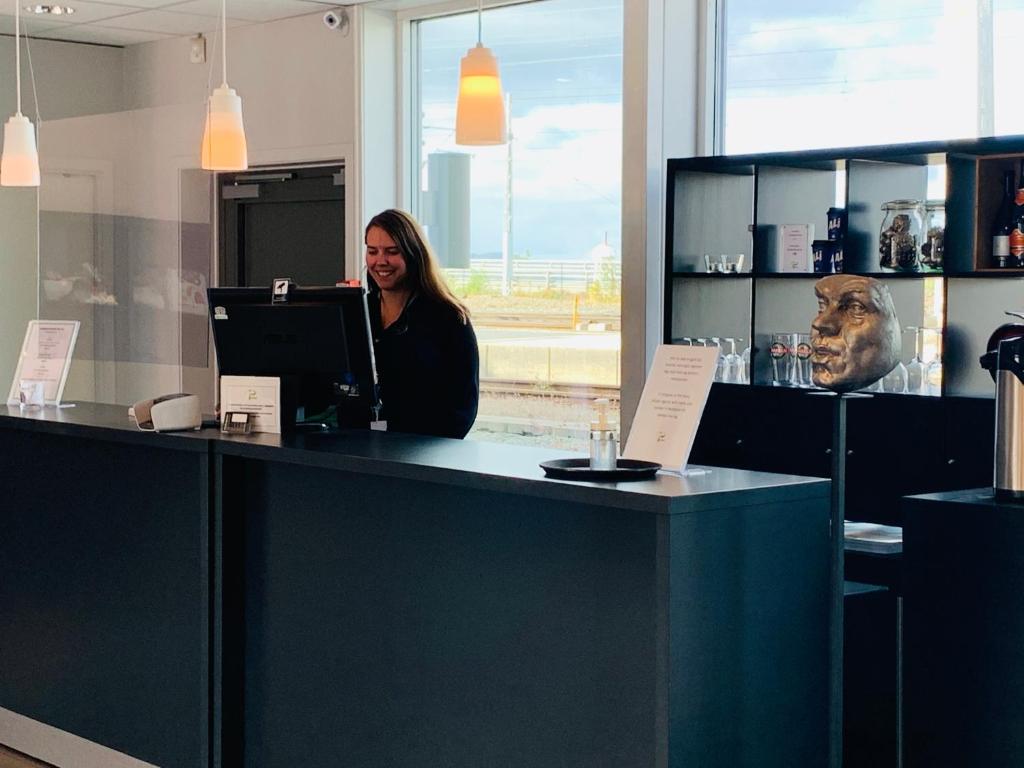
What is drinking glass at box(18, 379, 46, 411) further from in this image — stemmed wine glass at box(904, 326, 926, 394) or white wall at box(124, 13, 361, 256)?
stemmed wine glass at box(904, 326, 926, 394)

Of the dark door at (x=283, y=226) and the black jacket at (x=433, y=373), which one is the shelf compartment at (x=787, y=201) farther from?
the dark door at (x=283, y=226)

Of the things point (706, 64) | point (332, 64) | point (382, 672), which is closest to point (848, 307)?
point (382, 672)

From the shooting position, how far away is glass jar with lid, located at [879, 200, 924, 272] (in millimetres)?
4898

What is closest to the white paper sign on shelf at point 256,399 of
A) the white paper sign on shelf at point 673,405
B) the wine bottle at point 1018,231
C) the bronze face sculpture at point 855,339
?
the white paper sign on shelf at point 673,405

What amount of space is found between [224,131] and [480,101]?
1.08m

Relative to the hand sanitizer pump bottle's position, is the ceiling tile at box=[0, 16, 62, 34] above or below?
above

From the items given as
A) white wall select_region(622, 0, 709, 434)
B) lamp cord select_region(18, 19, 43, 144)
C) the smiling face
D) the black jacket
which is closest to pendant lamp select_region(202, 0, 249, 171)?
the smiling face

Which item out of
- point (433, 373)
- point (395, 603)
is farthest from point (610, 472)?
point (433, 373)

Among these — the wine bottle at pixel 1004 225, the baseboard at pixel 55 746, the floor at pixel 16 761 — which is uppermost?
the wine bottle at pixel 1004 225

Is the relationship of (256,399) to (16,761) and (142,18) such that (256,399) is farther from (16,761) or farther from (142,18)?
(142,18)

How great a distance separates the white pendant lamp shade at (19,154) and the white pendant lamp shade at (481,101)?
2.06 meters

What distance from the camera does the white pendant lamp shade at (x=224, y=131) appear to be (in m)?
4.84

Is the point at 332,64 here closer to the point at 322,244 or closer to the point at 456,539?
the point at 322,244

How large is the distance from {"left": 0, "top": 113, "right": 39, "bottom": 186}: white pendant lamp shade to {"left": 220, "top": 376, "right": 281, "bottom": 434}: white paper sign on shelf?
194 cm
